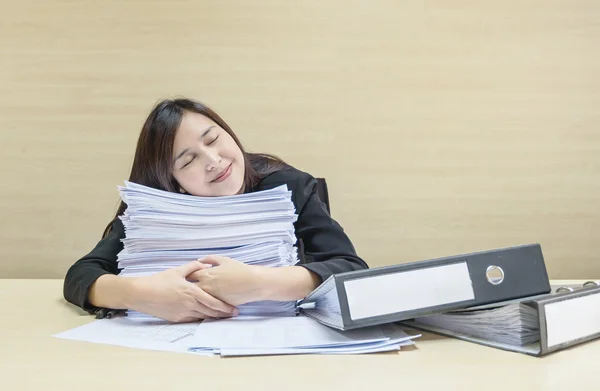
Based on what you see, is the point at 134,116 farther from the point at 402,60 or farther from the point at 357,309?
the point at 357,309

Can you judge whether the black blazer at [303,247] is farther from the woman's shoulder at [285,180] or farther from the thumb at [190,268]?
the thumb at [190,268]

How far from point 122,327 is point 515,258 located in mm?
578

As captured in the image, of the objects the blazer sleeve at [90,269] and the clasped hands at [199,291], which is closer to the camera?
the clasped hands at [199,291]

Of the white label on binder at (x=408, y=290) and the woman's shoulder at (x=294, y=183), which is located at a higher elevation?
the woman's shoulder at (x=294, y=183)

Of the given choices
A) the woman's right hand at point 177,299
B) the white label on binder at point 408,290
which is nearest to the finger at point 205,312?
the woman's right hand at point 177,299

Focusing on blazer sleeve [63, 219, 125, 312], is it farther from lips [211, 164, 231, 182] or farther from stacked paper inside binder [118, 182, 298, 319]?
lips [211, 164, 231, 182]

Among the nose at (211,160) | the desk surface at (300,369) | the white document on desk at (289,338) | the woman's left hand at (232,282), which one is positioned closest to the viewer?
the desk surface at (300,369)

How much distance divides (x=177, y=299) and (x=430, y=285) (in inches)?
15.4

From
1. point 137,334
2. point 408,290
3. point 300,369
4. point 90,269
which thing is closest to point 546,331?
point 408,290

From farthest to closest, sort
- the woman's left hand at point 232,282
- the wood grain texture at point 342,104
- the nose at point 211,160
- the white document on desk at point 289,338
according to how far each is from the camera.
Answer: the wood grain texture at point 342,104 < the nose at point 211,160 < the woman's left hand at point 232,282 < the white document on desk at point 289,338

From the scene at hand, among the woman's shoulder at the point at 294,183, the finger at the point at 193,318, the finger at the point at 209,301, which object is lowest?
the finger at the point at 193,318

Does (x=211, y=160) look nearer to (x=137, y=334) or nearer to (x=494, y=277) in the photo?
(x=137, y=334)

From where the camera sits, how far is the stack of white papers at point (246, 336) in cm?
68

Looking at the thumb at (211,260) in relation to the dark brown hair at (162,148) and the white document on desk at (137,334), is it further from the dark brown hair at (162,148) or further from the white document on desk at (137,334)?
the dark brown hair at (162,148)
